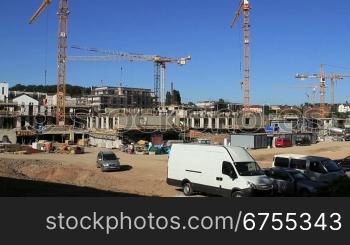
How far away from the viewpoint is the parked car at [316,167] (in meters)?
19.7

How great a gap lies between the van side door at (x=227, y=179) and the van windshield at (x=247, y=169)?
0.23 metres

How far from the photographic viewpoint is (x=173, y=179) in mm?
19266

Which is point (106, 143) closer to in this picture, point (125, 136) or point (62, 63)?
point (125, 136)

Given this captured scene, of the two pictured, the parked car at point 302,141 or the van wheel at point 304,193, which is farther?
the parked car at point 302,141

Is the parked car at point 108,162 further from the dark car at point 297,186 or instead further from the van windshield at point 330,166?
the van windshield at point 330,166

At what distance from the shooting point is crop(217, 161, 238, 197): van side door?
1638cm

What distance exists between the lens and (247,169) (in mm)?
16688

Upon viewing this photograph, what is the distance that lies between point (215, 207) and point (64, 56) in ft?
297

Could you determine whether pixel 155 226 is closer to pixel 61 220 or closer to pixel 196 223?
pixel 196 223

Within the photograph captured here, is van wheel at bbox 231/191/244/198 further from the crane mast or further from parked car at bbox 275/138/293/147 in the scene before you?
→ the crane mast

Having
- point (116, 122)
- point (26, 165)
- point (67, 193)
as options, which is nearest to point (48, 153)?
point (26, 165)


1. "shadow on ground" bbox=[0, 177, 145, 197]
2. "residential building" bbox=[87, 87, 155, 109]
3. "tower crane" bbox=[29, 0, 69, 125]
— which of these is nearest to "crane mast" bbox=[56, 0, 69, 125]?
"tower crane" bbox=[29, 0, 69, 125]

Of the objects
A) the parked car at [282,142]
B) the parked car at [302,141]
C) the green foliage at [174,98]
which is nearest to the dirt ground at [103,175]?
the parked car at [282,142]

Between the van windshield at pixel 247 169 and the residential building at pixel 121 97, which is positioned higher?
the residential building at pixel 121 97
